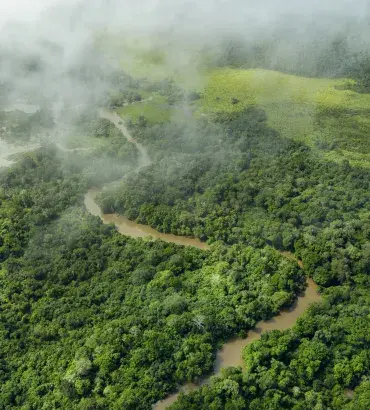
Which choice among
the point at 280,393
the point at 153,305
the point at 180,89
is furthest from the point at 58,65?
the point at 280,393

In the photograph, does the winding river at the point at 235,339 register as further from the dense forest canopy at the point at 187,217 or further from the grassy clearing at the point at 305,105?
the grassy clearing at the point at 305,105

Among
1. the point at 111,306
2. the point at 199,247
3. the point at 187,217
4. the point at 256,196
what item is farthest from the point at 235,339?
the point at 256,196

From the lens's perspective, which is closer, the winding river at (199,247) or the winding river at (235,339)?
the winding river at (235,339)

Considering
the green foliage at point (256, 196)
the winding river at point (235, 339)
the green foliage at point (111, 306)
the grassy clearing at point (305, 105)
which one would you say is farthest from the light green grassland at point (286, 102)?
the green foliage at point (111, 306)

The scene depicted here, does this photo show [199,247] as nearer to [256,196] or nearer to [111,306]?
[256,196]

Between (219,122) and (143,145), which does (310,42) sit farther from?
(143,145)

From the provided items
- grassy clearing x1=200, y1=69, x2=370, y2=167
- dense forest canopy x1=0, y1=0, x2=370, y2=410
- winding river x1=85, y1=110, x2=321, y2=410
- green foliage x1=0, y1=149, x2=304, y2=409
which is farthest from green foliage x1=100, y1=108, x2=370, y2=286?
grassy clearing x1=200, y1=69, x2=370, y2=167
